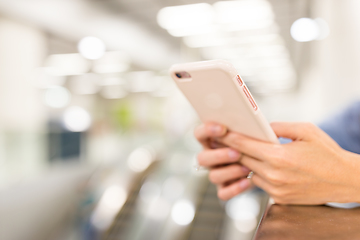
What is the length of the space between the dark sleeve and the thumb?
0.73 metres

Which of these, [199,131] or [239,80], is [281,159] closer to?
[239,80]

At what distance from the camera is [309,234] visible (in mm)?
555

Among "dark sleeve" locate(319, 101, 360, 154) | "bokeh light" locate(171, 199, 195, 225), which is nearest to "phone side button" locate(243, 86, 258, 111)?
"dark sleeve" locate(319, 101, 360, 154)

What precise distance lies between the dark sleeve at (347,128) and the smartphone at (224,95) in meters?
0.74

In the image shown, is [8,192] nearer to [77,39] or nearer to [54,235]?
[54,235]

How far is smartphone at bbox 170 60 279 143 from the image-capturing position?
2.60 feet

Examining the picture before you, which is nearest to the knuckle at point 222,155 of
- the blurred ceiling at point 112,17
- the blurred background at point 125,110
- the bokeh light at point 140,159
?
the blurred background at point 125,110

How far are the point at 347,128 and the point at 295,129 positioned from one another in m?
0.80

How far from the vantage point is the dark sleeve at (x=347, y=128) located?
147 cm

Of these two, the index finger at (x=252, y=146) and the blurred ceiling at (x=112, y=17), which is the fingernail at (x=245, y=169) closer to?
the index finger at (x=252, y=146)

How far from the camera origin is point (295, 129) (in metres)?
0.84

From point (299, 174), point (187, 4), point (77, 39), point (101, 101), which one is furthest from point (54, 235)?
point (101, 101)

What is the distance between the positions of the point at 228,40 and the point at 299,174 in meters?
9.67

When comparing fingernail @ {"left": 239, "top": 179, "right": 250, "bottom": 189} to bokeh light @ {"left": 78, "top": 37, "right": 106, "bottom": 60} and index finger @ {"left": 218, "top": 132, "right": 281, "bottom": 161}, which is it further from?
bokeh light @ {"left": 78, "top": 37, "right": 106, "bottom": 60}
